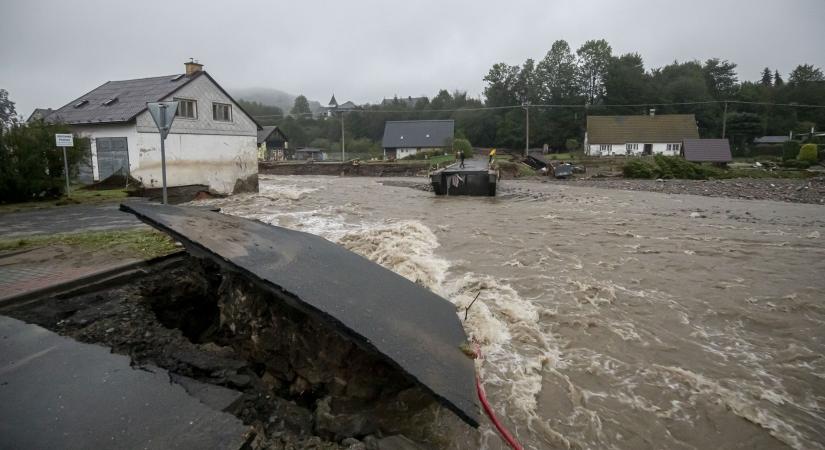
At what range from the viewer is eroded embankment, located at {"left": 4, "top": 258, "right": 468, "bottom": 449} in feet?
9.55

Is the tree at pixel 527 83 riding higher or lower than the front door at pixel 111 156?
higher

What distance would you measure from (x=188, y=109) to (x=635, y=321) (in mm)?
21567

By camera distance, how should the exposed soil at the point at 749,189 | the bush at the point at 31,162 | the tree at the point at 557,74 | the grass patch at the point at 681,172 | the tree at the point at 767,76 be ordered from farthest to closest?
the tree at the point at 767,76, the tree at the point at 557,74, the grass patch at the point at 681,172, the exposed soil at the point at 749,189, the bush at the point at 31,162

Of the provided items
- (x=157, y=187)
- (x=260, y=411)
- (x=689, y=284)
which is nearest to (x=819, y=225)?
(x=689, y=284)

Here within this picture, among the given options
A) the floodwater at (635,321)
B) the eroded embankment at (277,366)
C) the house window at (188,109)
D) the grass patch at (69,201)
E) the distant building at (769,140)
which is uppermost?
the distant building at (769,140)

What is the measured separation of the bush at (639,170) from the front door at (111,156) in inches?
1333

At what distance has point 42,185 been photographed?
13.9 m

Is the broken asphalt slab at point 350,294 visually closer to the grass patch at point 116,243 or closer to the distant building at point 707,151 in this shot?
the grass patch at point 116,243

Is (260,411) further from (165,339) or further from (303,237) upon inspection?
(303,237)

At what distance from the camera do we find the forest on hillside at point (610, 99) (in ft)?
223

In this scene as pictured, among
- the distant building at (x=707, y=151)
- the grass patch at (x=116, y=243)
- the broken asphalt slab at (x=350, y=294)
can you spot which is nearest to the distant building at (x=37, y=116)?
the grass patch at (x=116, y=243)

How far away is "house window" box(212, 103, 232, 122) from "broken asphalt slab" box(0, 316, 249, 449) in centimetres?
2148

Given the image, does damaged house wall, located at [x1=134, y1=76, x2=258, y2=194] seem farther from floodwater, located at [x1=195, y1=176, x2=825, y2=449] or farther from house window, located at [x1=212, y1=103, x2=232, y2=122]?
floodwater, located at [x1=195, y1=176, x2=825, y2=449]

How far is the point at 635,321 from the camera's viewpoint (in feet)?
19.6
